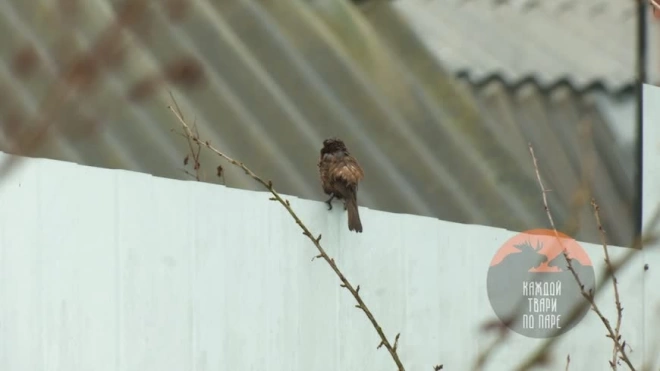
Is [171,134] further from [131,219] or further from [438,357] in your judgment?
[438,357]

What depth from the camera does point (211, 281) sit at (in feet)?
14.2

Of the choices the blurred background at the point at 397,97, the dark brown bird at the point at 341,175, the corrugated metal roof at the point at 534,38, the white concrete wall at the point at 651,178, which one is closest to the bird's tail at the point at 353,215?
the dark brown bird at the point at 341,175

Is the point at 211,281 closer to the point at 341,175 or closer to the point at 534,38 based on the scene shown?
the point at 341,175

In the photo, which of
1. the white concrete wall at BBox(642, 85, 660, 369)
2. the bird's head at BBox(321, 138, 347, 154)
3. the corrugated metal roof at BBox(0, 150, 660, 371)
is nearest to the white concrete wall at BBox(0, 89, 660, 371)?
the corrugated metal roof at BBox(0, 150, 660, 371)

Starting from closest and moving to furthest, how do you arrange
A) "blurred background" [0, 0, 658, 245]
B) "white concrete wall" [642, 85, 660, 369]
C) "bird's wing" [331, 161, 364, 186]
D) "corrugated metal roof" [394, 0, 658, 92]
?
1. "blurred background" [0, 0, 658, 245]
2. "bird's wing" [331, 161, 364, 186]
3. "corrugated metal roof" [394, 0, 658, 92]
4. "white concrete wall" [642, 85, 660, 369]

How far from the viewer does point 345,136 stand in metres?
5.27

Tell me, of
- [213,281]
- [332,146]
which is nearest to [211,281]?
[213,281]

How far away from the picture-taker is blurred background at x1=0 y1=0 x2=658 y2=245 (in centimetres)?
437

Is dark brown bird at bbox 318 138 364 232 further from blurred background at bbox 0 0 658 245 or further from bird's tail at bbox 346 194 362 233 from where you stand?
blurred background at bbox 0 0 658 245

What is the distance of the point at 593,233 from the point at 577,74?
872 millimetres

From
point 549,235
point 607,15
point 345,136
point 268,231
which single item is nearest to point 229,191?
point 268,231

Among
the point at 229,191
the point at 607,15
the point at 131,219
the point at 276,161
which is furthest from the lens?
the point at 607,15

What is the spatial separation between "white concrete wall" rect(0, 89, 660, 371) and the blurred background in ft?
0.53

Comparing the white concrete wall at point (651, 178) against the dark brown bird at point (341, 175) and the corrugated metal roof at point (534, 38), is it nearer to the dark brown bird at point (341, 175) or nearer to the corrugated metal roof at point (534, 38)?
the corrugated metal roof at point (534, 38)
